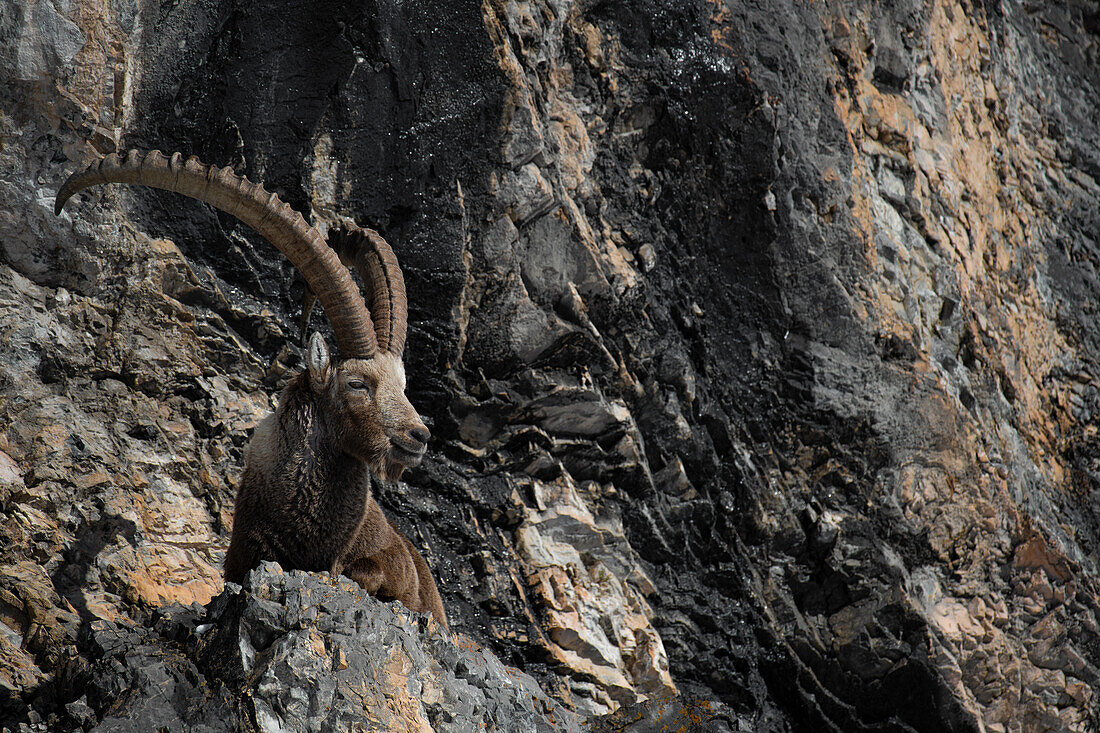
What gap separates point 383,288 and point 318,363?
0.66 m

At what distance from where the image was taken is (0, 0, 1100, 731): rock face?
6.16 meters

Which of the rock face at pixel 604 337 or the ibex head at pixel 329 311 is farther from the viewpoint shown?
the rock face at pixel 604 337

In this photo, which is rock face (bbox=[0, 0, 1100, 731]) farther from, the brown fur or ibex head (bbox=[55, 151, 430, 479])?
ibex head (bbox=[55, 151, 430, 479])

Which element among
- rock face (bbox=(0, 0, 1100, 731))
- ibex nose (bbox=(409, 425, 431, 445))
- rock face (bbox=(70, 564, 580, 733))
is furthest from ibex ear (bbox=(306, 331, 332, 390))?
rock face (bbox=(0, 0, 1100, 731))

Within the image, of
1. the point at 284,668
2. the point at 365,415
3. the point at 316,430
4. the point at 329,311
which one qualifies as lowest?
the point at 284,668

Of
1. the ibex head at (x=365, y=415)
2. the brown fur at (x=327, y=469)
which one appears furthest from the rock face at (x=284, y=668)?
the ibex head at (x=365, y=415)

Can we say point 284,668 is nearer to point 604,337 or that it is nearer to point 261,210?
point 261,210

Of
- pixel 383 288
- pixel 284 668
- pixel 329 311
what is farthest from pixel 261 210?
pixel 284 668

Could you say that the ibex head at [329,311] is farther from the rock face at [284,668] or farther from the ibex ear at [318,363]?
the rock face at [284,668]

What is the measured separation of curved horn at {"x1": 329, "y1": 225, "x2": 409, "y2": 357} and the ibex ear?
42 centimetres

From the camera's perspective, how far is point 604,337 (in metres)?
7.24

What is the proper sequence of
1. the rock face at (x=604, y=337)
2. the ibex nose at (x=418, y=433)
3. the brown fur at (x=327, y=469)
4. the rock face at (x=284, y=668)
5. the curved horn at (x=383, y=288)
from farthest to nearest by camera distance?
the rock face at (x=604, y=337) → the curved horn at (x=383, y=288) → the ibex nose at (x=418, y=433) → the brown fur at (x=327, y=469) → the rock face at (x=284, y=668)

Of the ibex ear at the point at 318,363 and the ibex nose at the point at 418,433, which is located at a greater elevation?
the ibex ear at the point at 318,363

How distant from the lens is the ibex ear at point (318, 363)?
4.95m
